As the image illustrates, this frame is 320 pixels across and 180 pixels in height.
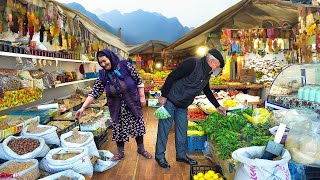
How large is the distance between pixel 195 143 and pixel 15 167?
2609mm

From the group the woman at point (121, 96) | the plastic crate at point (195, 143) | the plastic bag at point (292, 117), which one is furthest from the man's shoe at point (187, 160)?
the plastic bag at point (292, 117)

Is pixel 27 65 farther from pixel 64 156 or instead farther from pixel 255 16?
pixel 255 16

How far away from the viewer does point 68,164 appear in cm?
297

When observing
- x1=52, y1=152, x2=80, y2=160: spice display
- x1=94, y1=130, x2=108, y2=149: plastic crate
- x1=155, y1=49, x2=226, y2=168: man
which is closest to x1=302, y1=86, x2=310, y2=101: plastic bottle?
x1=155, y1=49, x2=226, y2=168: man

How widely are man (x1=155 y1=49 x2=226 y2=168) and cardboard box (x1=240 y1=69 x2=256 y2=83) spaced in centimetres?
528

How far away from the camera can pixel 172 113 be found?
3.83m

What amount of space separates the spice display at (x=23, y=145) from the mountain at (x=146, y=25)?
20221mm

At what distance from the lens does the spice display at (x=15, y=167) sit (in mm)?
2676

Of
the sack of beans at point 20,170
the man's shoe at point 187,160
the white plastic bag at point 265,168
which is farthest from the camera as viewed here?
the man's shoe at point 187,160

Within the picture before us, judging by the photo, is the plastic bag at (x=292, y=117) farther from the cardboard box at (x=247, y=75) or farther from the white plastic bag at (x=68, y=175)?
the cardboard box at (x=247, y=75)

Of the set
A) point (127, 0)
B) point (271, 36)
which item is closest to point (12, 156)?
point (271, 36)

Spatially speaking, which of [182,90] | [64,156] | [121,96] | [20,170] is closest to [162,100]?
[182,90]

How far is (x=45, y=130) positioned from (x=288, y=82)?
153 inches

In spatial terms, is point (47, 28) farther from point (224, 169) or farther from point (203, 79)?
point (224, 169)
